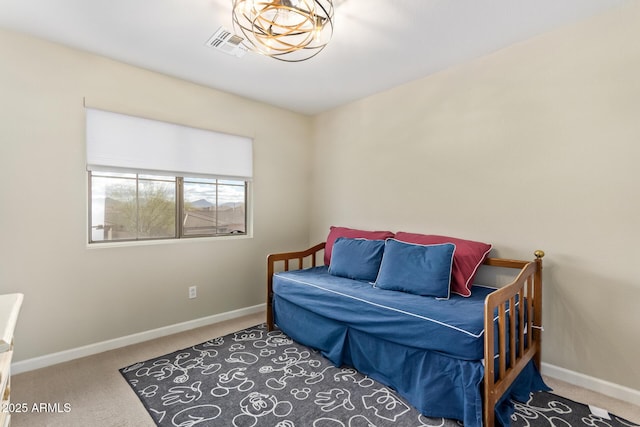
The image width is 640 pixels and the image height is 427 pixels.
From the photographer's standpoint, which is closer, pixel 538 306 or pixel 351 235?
pixel 538 306

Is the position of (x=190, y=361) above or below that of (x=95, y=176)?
below

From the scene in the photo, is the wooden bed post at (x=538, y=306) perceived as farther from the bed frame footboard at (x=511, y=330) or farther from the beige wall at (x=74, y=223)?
the beige wall at (x=74, y=223)

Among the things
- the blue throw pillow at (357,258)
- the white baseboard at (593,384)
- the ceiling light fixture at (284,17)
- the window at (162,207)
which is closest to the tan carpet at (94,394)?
the white baseboard at (593,384)

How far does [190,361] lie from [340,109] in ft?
9.42

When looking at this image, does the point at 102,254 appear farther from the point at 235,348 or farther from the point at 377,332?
the point at 377,332

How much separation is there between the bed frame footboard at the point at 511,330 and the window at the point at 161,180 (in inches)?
98.9

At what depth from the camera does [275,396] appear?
1.95 metres

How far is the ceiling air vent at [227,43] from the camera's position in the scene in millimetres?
2172

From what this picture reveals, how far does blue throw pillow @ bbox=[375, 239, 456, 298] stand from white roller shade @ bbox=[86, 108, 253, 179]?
182 cm

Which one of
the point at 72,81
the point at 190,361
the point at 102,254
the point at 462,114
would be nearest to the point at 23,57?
the point at 72,81

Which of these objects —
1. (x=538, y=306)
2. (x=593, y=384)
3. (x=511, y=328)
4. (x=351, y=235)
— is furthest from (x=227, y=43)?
(x=593, y=384)

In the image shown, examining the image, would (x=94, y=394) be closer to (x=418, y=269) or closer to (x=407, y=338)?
(x=407, y=338)

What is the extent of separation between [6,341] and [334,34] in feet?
7.50

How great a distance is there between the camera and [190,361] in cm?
238
